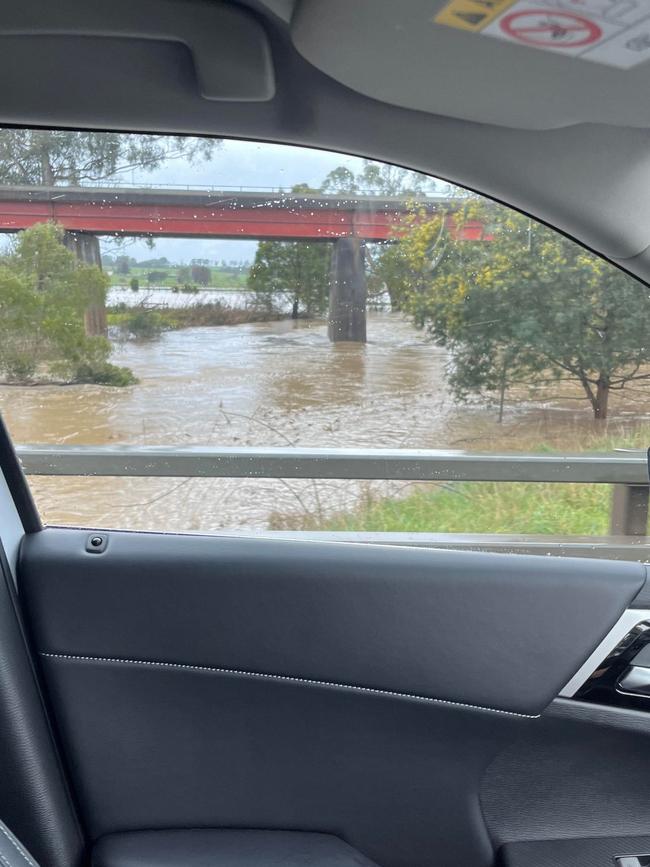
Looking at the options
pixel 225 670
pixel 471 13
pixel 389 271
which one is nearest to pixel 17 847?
pixel 225 670

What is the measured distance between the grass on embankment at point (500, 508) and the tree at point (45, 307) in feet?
2.12

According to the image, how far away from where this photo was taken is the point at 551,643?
167 cm

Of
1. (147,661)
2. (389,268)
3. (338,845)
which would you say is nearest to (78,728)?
(147,661)

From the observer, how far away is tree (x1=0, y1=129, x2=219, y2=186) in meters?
1.73

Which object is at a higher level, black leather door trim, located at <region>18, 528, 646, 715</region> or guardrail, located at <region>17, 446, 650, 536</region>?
guardrail, located at <region>17, 446, 650, 536</region>

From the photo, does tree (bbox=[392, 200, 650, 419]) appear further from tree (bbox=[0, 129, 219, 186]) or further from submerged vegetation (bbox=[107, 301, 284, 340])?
tree (bbox=[0, 129, 219, 186])

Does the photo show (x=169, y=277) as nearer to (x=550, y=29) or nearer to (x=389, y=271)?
(x=389, y=271)

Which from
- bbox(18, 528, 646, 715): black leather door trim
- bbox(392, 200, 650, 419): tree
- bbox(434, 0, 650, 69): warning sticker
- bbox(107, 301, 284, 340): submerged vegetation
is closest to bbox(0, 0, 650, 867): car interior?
bbox(18, 528, 646, 715): black leather door trim

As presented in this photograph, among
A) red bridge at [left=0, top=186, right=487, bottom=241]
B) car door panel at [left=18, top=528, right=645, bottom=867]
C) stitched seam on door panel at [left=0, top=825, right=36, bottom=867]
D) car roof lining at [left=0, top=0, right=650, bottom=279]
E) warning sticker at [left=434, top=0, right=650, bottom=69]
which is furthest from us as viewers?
red bridge at [left=0, top=186, right=487, bottom=241]

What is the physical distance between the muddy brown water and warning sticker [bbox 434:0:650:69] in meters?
0.81

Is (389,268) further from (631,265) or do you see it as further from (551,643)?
(551,643)

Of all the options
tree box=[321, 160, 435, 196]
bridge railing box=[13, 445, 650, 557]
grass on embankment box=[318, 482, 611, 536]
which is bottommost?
grass on embankment box=[318, 482, 611, 536]

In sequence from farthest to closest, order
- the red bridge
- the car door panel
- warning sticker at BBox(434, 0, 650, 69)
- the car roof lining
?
the red bridge
the car door panel
the car roof lining
warning sticker at BBox(434, 0, 650, 69)

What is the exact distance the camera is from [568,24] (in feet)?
3.98
